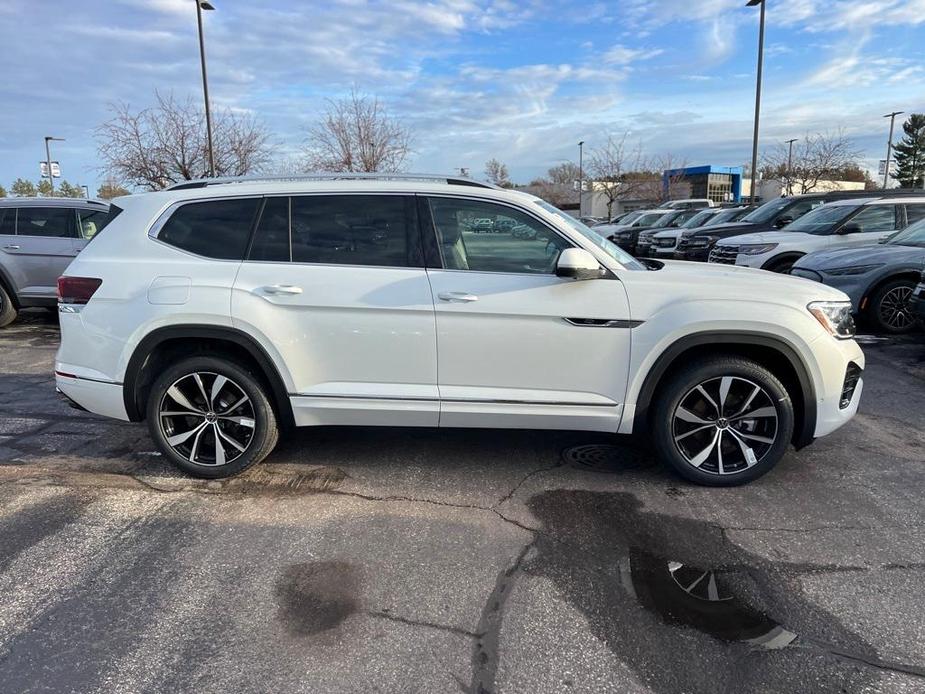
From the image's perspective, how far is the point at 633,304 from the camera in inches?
143

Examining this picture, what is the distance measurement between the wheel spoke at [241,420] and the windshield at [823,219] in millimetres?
9904

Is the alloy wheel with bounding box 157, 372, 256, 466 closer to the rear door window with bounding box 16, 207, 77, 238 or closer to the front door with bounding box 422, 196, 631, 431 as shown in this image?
the front door with bounding box 422, 196, 631, 431

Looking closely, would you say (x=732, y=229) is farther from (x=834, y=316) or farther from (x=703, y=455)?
(x=703, y=455)

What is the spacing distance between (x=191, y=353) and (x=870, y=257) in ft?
27.5

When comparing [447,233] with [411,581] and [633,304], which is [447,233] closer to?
[633,304]

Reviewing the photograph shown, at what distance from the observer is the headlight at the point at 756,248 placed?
10.2 m

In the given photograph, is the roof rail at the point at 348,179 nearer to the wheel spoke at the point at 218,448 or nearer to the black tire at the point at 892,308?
the wheel spoke at the point at 218,448

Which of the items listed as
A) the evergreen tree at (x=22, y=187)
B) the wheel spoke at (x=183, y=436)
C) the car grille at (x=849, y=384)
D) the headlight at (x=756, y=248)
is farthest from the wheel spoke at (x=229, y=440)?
the evergreen tree at (x=22, y=187)

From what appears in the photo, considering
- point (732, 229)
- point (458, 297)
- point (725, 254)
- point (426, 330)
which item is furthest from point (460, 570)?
point (732, 229)

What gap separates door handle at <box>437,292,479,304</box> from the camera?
12.0 feet

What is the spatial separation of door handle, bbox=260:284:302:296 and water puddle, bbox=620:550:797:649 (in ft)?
7.78

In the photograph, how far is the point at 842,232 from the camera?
1010 cm

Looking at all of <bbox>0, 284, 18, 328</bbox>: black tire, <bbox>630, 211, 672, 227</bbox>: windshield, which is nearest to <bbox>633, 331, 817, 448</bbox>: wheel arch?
<bbox>0, 284, 18, 328</bbox>: black tire

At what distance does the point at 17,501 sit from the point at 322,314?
7.17 ft
